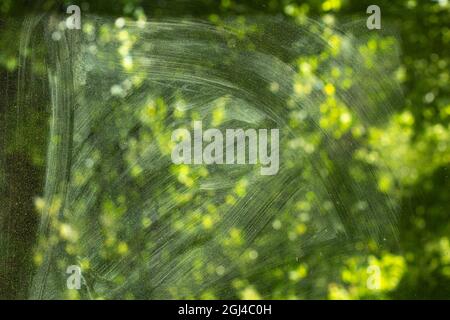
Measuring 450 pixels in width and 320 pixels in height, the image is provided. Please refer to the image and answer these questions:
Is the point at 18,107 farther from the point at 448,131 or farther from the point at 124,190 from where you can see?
the point at 448,131

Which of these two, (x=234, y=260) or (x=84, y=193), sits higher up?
(x=84, y=193)

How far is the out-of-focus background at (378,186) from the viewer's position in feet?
4.50

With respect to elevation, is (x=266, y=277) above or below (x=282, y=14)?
below

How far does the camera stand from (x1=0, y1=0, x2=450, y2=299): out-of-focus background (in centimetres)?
137

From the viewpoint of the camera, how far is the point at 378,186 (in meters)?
1.37

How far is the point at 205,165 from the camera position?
1387mm

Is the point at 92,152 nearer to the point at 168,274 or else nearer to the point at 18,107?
the point at 18,107

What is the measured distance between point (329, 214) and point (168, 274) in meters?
0.56

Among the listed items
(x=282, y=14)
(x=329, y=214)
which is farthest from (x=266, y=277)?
(x=282, y=14)

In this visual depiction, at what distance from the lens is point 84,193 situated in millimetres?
1386
